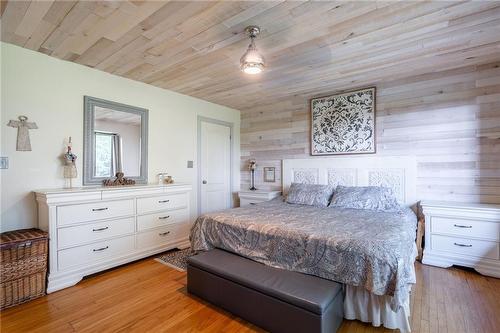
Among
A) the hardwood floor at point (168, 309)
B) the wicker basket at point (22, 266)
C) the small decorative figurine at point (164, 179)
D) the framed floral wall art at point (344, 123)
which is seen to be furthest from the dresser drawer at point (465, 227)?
the wicker basket at point (22, 266)

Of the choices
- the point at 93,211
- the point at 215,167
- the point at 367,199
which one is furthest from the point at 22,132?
the point at 367,199

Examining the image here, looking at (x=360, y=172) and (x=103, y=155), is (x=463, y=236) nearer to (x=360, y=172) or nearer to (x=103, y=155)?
(x=360, y=172)

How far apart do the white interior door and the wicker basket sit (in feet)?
7.37

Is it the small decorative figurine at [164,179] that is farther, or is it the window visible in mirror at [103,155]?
the small decorative figurine at [164,179]

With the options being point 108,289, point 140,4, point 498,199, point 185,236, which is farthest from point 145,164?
point 498,199

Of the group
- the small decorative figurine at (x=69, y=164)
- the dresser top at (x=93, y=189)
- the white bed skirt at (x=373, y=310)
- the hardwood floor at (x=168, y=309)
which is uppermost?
the small decorative figurine at (x=69, y=164)

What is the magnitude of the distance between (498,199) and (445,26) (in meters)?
2.11

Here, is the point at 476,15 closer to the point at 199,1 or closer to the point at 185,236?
the point at 199,1

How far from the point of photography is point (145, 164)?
3441 millimetres

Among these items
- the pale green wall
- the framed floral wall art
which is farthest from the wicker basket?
the framed floral wall art

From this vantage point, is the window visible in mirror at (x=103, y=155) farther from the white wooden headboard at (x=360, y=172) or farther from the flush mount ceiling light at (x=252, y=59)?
the white wooden headboard at (x=360, y=172)

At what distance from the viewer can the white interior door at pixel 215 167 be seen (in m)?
4.29

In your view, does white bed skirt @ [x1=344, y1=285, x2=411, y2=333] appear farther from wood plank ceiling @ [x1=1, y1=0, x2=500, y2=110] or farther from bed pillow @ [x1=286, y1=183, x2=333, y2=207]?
wood plank ceiling @ [x1=1, y1=0, x2=500, y2=110]

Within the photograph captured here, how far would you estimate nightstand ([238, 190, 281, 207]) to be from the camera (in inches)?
163
